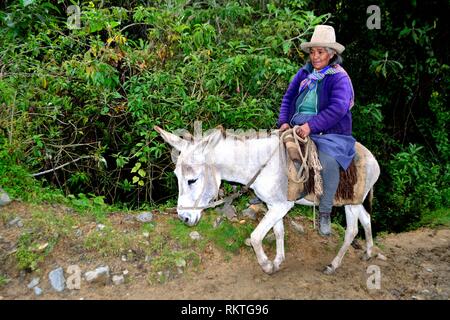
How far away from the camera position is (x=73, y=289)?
12.8 feet

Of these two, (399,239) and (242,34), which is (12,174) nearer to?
(242,34)

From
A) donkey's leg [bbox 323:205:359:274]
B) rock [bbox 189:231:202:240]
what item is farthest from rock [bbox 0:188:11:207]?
donkey's leg [bbox 323:205:359:274]

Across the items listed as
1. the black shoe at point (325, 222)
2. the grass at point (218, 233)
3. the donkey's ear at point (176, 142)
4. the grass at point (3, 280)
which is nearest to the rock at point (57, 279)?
the grass at point (3, 280)

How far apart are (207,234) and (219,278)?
0.68 meters

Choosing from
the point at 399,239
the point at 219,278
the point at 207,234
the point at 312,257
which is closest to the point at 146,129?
the point at 207,234

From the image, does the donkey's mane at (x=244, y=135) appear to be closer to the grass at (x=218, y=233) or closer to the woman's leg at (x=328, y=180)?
the woman's leg at (x=328, y=180)

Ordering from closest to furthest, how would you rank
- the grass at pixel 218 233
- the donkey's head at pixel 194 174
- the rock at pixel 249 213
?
the donkey's head at pixel 194 174 → the grass at pixel 218 233 → the rock at pixel 249 213

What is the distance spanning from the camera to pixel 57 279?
3.94 m

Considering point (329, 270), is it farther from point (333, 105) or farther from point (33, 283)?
point (33, 283)

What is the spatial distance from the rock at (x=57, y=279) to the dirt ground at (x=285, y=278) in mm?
49

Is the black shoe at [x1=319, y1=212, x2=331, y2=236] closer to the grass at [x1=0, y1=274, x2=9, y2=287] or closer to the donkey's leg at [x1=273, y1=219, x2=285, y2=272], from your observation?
the donkey's leg at [x1=273, y1=219, x2=285, y2=272]

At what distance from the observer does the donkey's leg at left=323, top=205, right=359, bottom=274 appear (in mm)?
4574

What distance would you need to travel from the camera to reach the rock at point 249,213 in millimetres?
5195

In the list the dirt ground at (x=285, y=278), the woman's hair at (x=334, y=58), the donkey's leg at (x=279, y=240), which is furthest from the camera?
the donkey's leg at (x=279, y=240)
